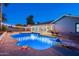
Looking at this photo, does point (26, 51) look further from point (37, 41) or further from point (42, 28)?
point (42, 28)

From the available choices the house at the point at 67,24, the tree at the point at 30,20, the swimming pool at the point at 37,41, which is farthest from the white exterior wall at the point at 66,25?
the tree at the point at 30,20

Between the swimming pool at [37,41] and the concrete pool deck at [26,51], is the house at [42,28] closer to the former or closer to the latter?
the swimming pool at [37,41]

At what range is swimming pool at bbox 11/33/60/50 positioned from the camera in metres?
2.91

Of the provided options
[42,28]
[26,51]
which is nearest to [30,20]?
[42,28]

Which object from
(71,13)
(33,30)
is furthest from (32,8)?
(71,13)

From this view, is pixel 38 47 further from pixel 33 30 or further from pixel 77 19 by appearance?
pixel 77 19

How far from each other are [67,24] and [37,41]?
0.38 m

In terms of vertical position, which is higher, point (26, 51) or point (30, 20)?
point (30, 20)

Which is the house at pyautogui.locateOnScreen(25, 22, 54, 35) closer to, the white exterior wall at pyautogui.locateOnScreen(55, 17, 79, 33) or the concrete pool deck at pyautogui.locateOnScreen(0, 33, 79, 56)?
the white exterior wall at pyautogui.locateOnScreen(55, 17, 79, 33)

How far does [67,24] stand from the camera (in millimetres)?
2914

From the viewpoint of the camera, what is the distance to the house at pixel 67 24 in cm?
289

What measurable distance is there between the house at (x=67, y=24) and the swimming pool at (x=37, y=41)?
0.44 feet

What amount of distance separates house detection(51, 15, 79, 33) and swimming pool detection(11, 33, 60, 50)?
135 mm

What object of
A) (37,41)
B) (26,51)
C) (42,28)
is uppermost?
(42,28)
